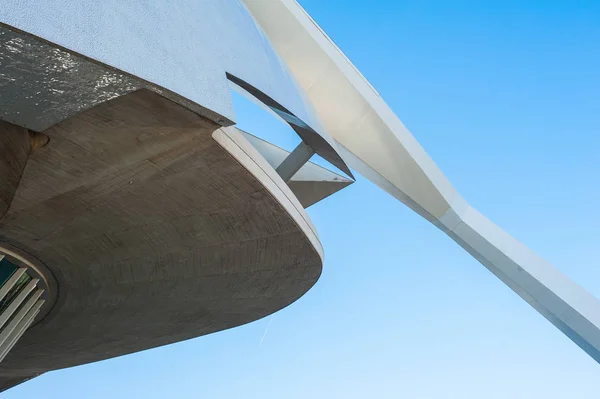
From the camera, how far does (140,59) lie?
489cm

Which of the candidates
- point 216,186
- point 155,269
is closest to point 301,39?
point 155,269

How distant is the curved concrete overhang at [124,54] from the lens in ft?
14.1

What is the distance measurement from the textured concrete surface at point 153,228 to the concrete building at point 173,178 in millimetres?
36

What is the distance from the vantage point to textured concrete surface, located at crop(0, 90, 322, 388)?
7293mm

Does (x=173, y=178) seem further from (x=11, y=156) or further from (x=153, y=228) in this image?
(x=11, y=156)

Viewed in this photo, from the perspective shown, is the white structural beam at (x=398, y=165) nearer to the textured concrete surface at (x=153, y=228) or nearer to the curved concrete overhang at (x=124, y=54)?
the textured concrete surface at (x=153, y=228)

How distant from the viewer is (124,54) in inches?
186

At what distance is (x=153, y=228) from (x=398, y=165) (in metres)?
9.87

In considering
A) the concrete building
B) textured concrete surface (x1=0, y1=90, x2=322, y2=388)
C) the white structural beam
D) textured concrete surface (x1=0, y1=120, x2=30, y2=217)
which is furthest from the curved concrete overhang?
the white structural beam

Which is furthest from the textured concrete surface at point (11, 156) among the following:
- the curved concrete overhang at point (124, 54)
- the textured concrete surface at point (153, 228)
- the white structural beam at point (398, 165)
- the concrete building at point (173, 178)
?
the white structural beam at point (398, 165)

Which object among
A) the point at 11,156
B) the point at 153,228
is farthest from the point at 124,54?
the point at 153,228

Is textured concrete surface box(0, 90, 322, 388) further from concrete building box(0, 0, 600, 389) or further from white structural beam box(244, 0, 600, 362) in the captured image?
white structural beam box(244, 0, 600, 362)

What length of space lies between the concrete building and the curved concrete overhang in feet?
0.06

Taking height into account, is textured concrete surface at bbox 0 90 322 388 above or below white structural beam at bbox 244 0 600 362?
below
